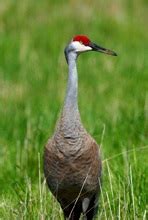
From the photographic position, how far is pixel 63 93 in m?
9.90

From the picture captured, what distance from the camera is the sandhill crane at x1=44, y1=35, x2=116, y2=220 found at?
535cm

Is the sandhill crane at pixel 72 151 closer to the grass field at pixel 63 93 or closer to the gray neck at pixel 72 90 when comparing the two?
the gray neck at pixel 72 90

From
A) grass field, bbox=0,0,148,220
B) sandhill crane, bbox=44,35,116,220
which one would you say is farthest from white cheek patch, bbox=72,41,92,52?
grass field, bbox=0,0,148,220

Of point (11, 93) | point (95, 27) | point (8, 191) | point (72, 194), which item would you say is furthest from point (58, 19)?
point (72, 194)

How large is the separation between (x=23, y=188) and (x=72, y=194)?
2.36 feet

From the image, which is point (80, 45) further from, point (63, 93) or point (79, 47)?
point (63, 93)

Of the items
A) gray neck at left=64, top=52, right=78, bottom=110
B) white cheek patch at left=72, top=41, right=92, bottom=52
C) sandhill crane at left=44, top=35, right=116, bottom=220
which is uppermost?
white cheek patch at left=72, top=41, right=92, bottom=52

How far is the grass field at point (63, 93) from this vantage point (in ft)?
19.1

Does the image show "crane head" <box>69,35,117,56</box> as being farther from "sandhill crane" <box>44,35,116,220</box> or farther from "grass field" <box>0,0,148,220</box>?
"grass field" <box>0,0,148,220</box>

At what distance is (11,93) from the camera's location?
9.81 metres

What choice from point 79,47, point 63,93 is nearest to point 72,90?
point 79,47

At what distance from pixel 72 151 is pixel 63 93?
A: 4.56 metres

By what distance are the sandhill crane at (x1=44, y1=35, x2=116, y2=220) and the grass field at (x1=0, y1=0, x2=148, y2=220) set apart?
0.46 ft

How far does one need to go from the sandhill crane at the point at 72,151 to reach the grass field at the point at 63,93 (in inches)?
5.5
